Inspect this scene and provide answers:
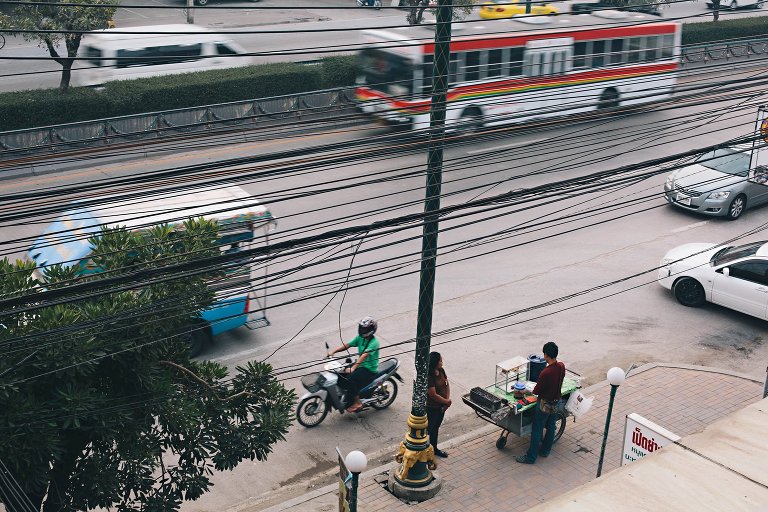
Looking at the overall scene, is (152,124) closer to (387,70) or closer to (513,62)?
(387,70)

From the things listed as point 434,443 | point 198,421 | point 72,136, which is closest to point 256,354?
point 434,443

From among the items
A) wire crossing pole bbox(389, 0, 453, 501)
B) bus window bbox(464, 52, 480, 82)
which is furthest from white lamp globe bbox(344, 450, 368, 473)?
bus window bbox(464, 52, 480, 82)

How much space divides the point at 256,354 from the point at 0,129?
11708 millimetres

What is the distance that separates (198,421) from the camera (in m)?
8.08

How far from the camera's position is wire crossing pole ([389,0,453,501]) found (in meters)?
9.04

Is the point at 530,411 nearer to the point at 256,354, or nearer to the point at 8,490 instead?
the point at 256,354

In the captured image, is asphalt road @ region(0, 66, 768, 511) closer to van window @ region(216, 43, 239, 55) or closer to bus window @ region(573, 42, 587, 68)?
bus window @ region(573, 42, 587, 68)

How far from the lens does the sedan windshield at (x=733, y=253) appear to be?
15.5m

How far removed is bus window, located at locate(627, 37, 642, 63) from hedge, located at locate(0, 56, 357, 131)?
7642 millimetres

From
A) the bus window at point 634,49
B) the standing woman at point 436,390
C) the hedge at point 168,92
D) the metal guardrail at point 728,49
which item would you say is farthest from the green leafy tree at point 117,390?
the metal guardrail at point 728,49

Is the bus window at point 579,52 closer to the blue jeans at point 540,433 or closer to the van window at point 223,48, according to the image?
the van window at point 223,48

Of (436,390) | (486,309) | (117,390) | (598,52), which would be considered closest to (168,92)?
(598,52)

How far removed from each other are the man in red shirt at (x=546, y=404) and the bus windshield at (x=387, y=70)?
11960 millimetres

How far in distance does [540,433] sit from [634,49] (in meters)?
17.5
